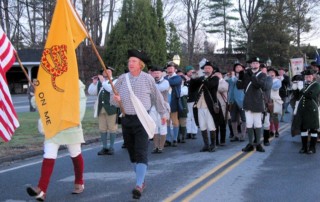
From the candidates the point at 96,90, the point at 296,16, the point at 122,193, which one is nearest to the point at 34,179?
the point at 122,193

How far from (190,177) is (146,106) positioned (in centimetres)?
187

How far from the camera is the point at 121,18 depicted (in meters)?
40.2

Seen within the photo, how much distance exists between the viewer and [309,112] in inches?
442

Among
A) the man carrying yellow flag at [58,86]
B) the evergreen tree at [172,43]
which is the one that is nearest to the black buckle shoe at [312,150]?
the man carrying yellow flag at [58,86]

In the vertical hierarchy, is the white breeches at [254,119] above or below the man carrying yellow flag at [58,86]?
below

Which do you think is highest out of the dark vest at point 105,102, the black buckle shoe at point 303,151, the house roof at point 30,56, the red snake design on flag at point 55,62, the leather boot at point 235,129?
the house roof at point 30,56

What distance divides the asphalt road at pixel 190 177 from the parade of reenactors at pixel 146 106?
0.23 m

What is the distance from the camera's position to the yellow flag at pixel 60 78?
269 inches

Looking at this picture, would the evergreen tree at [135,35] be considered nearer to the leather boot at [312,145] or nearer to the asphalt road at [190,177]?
the asphalt road at [190,177]

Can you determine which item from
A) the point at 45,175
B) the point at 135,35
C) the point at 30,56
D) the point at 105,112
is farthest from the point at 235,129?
the point at 30,56

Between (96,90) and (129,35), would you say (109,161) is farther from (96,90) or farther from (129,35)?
(129,35)

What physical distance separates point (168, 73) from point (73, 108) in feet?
19.8

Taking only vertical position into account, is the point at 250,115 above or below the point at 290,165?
above

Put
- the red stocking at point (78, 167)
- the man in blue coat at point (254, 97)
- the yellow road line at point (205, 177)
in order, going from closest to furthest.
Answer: the yellow road line at point (205, 177) → the red stocking at point (78, 167) → the man in blue coat at point (254, 97)
